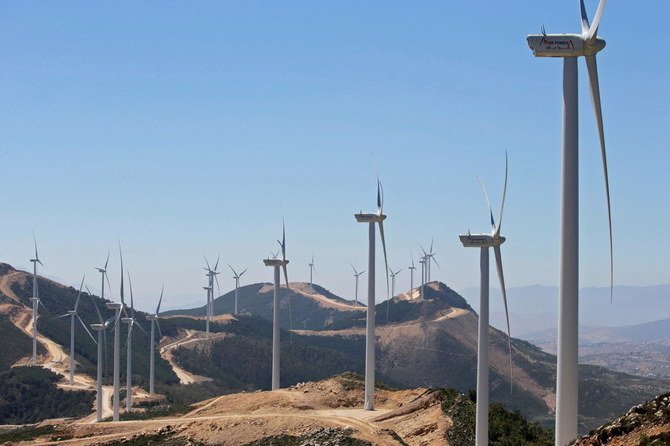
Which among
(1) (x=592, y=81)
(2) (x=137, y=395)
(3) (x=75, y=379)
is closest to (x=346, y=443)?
(1) (x=592, y=81)

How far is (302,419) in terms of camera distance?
82250 millimetres

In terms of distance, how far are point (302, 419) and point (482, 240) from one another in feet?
101

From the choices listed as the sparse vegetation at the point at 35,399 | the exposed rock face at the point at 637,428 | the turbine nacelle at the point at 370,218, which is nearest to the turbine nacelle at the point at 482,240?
the exposed rock face at the point at 637,428

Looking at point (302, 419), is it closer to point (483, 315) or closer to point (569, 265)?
point (483, 315)

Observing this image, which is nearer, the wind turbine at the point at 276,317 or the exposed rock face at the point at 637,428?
the exposed rock face at the point at 637,428

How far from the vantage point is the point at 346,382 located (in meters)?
103

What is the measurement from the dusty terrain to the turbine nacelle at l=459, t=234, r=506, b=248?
54.6ft

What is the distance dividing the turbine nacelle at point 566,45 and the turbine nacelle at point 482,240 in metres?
16.8

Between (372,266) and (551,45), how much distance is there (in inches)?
2041

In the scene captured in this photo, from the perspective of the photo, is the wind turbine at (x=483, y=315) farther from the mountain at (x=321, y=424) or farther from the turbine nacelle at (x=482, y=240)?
the mountain at (x=321, y=424)

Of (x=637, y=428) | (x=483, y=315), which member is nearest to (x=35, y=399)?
(x=483, y=315)

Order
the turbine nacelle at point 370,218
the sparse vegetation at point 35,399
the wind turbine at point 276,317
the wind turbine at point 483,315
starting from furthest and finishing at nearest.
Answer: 1. the sparse vegetation at point 35,399
2. the wind turbine at point 276,317
3. the turbine nacelle at point 370,218
4. the wind turbine at point 483,315

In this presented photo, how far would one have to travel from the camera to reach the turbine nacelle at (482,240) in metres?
56.9

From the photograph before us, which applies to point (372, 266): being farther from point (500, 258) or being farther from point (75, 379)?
point (75, 379)
